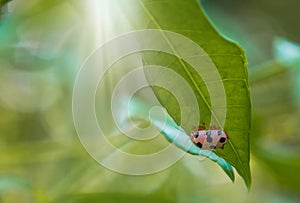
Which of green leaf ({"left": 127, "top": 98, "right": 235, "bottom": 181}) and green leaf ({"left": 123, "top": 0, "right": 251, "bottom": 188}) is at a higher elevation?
green leaf ({"left": 123, "top": 0, "right": 251, "bottom": 188})

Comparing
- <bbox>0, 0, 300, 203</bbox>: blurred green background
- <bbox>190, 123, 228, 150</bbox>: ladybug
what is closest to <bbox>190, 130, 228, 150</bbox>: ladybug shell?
<bbox>190, 123, 228, 150</bbox>: ladybug

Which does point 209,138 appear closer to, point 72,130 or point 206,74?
point 206,74

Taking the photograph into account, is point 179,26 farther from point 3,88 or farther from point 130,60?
point 3,88

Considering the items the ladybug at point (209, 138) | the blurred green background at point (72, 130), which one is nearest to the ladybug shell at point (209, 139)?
the ladybug at point (209, 138)

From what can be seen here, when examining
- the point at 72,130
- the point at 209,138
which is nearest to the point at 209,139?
the point at 209,138

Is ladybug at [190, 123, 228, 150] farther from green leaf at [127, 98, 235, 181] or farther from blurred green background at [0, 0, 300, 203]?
blurred green background at [0, 0, 300, 203]

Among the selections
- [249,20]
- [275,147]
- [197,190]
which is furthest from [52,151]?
[249,20]

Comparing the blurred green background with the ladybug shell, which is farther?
the blurred green background
